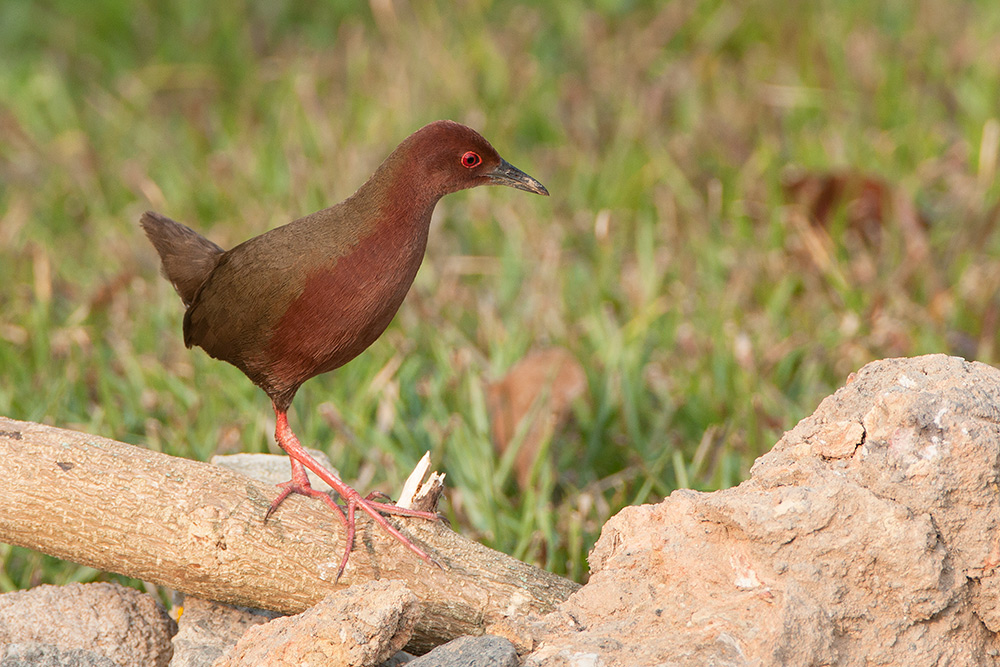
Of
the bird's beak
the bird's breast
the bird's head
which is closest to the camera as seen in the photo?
the bird's breast

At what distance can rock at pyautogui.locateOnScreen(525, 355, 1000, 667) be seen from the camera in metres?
2.33

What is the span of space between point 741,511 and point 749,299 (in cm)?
291

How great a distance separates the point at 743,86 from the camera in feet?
23.0

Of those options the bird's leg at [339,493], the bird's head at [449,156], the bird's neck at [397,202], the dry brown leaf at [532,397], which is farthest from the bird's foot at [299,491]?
the dry brown leaf at [532,397]

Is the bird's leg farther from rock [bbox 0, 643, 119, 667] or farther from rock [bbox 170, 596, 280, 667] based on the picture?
rock [bbox 0, 643, 119, 667]

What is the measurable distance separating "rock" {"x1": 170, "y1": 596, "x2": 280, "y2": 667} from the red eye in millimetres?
1342

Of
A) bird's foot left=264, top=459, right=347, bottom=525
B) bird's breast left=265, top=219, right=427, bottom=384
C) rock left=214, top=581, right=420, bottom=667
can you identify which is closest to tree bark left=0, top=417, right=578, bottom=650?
bird's foot left=264, top=459, right=347, bottom=525

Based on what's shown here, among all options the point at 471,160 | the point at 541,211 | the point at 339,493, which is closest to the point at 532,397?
the point at 471,160

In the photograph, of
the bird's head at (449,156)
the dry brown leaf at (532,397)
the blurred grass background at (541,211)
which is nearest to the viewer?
the bird's head at (449,156)

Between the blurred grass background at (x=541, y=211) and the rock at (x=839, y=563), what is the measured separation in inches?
37.1

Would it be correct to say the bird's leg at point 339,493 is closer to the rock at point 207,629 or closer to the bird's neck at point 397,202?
the rock at point 207,629

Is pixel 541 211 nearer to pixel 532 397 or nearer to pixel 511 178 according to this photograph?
pixel 532 397

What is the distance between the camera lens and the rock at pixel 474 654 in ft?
7.52

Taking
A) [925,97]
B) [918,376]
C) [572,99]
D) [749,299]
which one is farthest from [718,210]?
[918,376]
